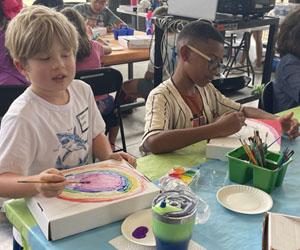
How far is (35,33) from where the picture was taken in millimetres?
951

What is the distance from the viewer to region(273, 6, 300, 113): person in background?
197cm

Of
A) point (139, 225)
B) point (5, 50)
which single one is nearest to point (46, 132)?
point (139, 225)

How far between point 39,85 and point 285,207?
767 mm

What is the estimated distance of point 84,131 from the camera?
3.83 feet

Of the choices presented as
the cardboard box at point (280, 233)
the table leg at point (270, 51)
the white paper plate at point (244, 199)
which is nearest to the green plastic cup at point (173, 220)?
the cardboard box at point (280, 233)

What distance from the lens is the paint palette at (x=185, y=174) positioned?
1.06 meters

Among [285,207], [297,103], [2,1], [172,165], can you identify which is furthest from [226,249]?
[2,1]

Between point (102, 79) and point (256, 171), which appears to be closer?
point (256, 171)

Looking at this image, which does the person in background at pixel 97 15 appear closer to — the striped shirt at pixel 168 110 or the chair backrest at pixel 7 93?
the chair backrest at pixel 7 93

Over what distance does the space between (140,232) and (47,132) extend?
1.39 ft

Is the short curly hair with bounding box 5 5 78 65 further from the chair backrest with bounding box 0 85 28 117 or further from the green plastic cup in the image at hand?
the chair backrest with bounding box 0 85 28 117

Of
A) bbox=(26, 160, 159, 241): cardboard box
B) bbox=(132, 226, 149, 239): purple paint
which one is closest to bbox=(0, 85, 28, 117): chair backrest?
bbox=(26, 160, 159, 241): cardboard box

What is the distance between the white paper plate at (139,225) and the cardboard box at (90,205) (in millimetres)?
16

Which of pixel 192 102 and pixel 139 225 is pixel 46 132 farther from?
pixel 192 102
